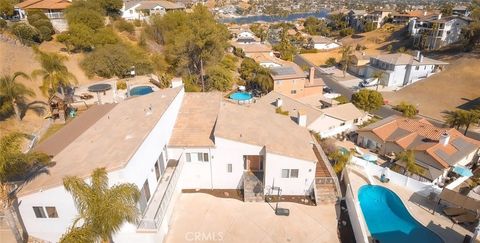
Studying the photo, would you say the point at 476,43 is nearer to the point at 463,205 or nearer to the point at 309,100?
the point at 309,100

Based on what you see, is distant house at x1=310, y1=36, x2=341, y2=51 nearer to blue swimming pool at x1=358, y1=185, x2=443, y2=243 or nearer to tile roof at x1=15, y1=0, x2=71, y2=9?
tile roof at x1=15, y1=0, x2=71, y2=9

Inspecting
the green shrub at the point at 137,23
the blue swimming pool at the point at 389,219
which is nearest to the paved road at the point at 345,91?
the blue swimming pool at the point at 389,219

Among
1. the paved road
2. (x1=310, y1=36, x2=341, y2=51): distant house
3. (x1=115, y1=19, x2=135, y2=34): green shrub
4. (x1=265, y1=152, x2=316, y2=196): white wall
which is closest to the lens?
(x1=265, y1=152, x2=316, y2=196): white wall

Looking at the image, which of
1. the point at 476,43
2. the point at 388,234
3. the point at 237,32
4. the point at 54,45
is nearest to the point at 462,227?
the point at 388,234

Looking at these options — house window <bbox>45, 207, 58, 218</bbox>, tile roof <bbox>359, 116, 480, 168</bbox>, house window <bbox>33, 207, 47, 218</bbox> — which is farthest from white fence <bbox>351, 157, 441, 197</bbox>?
house window <bbox>33, 207, 47, 218</bbox>

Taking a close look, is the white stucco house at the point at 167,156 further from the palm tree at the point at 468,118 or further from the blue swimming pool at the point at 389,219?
the palm tree at the point at 468,118

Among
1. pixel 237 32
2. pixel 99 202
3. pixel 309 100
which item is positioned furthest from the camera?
pixel 237 32

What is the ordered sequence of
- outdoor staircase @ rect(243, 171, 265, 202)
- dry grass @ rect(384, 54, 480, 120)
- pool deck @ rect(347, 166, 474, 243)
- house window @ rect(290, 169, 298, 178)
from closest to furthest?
house window @ rect(290, 169, 298, 178) → outdoor staircase @ rect(243, 171, 265, 202) → pool deck @ rect(347, 166, 474, 243) → dry grass @ rect(384, 54, 480, 120)
